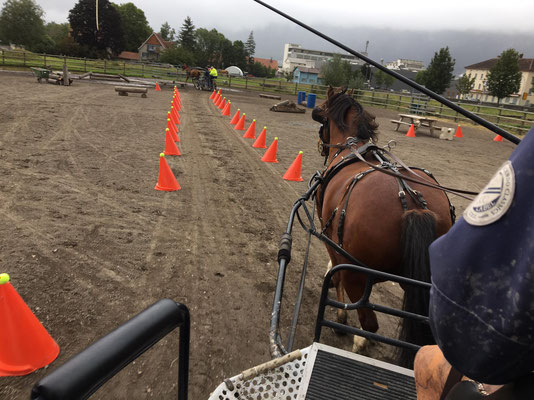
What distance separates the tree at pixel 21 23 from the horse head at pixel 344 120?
73677 millimetres

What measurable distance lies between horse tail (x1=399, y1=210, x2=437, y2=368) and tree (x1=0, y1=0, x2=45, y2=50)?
75887 millimetres

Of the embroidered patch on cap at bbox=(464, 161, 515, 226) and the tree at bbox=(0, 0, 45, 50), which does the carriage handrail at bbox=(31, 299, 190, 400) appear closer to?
the embroidered patch on cap at bbox=(464, 161, 515, 226)

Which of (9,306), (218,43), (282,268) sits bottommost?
(9,306)

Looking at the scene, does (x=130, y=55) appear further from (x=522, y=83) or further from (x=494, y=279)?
(x=494, y=279)

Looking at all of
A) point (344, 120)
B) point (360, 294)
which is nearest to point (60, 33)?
point (344, 120)

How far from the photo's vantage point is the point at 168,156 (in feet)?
28.8

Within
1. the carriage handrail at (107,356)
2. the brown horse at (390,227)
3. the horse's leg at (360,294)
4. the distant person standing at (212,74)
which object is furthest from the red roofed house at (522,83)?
the carriage handrail at (107,356)

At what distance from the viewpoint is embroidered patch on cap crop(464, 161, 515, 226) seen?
0.62 m

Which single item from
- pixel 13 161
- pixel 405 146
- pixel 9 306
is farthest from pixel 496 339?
pixel 405 146

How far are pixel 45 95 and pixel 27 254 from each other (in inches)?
566

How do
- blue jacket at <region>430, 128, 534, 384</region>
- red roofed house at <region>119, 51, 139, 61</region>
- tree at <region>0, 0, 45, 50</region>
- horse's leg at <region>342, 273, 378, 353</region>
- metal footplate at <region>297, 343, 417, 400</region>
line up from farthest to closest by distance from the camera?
red roofed house at <region>119, 51, 139, 61</region> < tree at <region>0, 0, 45, 50</region> < horse's leg at <region>342, 273, 378, 353</region> < metal footplate at <region>297, 343, 417, 400</region> < blue jacket at <region>430, 128, 534, 384</region>

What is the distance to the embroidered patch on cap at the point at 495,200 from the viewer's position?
62 centimetres

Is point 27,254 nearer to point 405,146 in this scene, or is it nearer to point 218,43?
point 405,146

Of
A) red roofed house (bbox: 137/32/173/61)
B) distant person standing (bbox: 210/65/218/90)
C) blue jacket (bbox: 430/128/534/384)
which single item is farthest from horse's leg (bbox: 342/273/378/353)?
red roofed house (bbox: 137/32/173/61)
